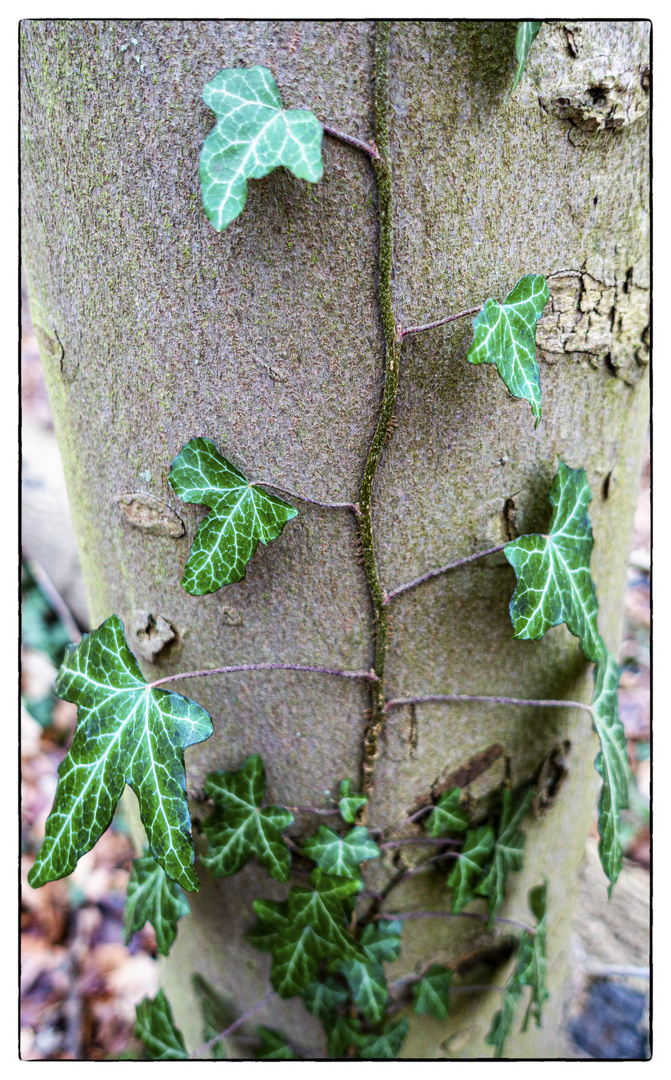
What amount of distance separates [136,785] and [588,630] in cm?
55

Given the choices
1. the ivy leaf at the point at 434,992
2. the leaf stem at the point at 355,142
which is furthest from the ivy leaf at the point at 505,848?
the leaf stem at the point at 355,142

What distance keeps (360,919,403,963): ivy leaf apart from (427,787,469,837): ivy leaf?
15 centimetres

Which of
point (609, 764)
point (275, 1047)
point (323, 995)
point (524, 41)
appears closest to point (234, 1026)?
point (275, 1047)

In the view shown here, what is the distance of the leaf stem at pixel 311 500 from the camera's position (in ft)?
2.17

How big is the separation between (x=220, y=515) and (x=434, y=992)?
760 millimetres

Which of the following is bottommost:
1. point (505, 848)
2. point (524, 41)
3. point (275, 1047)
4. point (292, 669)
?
point (275, 1047)

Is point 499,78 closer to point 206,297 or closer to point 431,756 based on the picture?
point 206,297

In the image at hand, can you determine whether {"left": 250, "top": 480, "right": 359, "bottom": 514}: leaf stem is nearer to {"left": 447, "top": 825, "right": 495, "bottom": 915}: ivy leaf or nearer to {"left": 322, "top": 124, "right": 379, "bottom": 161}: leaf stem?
{"left": 322, "top": 124, "right": 379, "bottom": 161}: leaf stem

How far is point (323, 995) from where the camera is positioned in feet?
2.85

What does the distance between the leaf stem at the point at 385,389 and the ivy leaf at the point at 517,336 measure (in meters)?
0.08

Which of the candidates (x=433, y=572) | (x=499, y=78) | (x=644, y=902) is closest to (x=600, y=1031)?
(x=644, y=902)

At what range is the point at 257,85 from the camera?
0.54m

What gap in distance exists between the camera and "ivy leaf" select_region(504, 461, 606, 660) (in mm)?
682

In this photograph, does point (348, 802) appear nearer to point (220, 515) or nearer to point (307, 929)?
point (307, 929)
